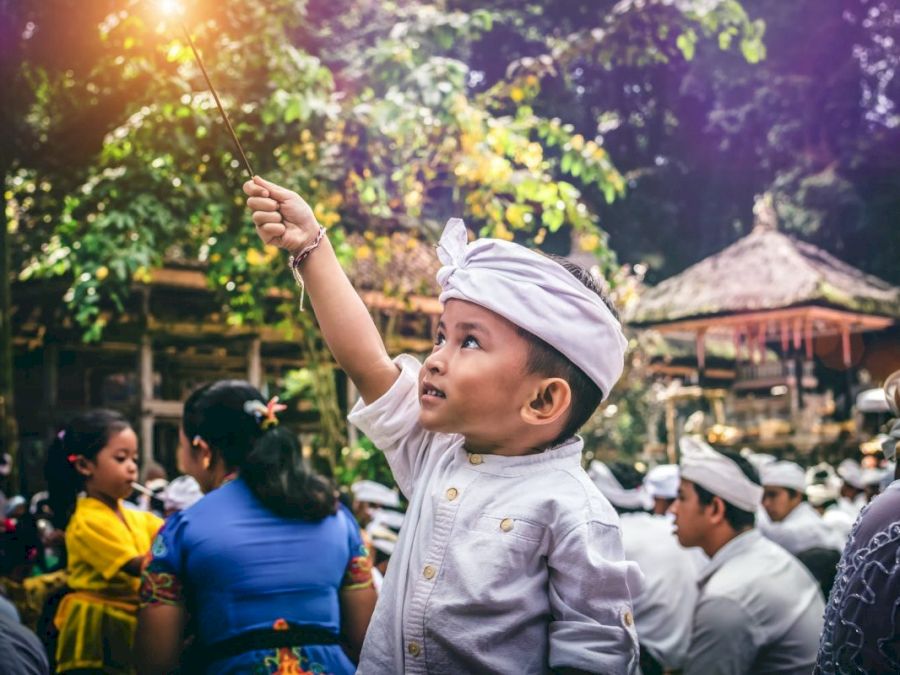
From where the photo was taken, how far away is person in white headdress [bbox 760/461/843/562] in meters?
6.59

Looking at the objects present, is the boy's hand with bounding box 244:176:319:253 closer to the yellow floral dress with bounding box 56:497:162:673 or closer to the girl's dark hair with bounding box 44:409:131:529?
the yellow floral dress with bounding box 56:497:162:673

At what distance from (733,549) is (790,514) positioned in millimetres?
3448

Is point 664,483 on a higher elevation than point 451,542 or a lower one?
lower

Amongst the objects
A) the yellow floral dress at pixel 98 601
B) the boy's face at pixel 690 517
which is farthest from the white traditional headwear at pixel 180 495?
the boy's face at pixel 690 517

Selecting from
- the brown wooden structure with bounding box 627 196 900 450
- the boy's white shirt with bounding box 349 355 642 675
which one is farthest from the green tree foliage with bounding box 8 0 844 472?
the brown wooden structure with bounding box 627 196 900 450

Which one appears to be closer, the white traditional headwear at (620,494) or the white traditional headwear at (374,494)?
the white traditional headwear at (620,494)

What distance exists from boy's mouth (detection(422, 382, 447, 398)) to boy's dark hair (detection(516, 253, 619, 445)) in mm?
183

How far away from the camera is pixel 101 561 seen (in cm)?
383

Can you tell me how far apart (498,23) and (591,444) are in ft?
51.0

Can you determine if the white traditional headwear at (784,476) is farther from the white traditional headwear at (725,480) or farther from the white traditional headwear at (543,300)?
the white traditional headwear at (543,300)

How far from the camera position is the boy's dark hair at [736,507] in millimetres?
4062

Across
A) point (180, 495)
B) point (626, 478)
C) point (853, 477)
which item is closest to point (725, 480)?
point (626, 478)

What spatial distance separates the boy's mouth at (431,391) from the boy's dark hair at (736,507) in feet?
8.28

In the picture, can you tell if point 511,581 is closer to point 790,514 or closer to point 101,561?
point 101,561
